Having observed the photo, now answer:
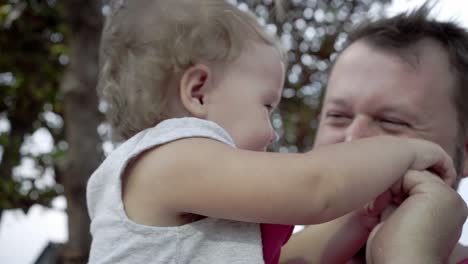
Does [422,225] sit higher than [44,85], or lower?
higher

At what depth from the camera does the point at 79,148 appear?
463 cm

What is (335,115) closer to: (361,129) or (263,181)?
(361,129)

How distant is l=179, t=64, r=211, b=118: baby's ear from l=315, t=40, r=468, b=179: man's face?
1.51 ft

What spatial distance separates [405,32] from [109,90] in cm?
89

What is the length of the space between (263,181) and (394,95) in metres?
0.69

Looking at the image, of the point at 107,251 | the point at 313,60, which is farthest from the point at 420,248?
the point at 313,60

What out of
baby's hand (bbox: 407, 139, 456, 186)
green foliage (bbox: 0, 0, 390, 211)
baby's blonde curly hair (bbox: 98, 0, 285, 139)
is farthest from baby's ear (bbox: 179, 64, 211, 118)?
green foliage (bbox: 0, 0, 390, 211)

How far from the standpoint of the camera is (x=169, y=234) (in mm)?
1353

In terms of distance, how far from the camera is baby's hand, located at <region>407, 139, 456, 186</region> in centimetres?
142

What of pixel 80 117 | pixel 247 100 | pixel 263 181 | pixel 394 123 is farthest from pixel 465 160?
pixel 80 117

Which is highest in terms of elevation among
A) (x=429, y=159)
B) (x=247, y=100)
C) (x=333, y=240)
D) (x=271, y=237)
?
(x=247, y=100)

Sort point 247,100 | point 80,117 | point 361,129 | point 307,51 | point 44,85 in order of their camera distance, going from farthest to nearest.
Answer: point 44,85 → point 307,51 → point 80,117 → point 361,129 → point 247,100

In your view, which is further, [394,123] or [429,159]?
[394,123]

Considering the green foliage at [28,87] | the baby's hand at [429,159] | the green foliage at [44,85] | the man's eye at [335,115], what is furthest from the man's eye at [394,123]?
the green foliage at [28,87]
